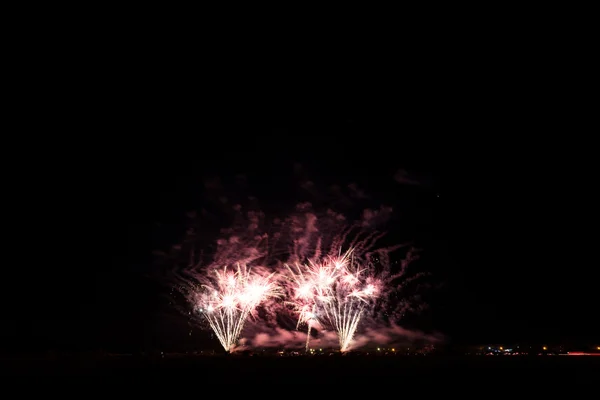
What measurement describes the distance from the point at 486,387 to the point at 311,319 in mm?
22786

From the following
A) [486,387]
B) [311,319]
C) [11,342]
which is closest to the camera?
[486,387]

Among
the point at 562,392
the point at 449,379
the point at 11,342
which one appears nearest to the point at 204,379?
the point at 449,379

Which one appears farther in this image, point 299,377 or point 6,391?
point 299,377

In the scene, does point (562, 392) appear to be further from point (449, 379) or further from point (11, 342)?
point (11, 342)

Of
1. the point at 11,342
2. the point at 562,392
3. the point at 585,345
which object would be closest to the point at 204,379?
the point at 562,392

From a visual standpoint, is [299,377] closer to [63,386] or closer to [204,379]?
[204,379]

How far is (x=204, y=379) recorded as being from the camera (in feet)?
53.5

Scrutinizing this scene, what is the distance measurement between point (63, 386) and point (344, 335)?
95.4ft

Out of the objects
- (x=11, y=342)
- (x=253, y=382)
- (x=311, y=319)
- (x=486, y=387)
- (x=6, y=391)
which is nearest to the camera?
(x=6, y=391)

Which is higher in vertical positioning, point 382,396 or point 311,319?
point 311,319

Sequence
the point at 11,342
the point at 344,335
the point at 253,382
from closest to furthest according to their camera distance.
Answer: the point at 253,382, the point at 344,335, the point at 11,342

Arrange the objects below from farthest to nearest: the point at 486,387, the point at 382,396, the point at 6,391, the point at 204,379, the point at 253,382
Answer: the point at 204,379 → the point at 253,382 → the point at 486,387 → the point at 6,391 → the point at 382,396

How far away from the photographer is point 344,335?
40.1 meters

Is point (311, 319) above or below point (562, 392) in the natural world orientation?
above
